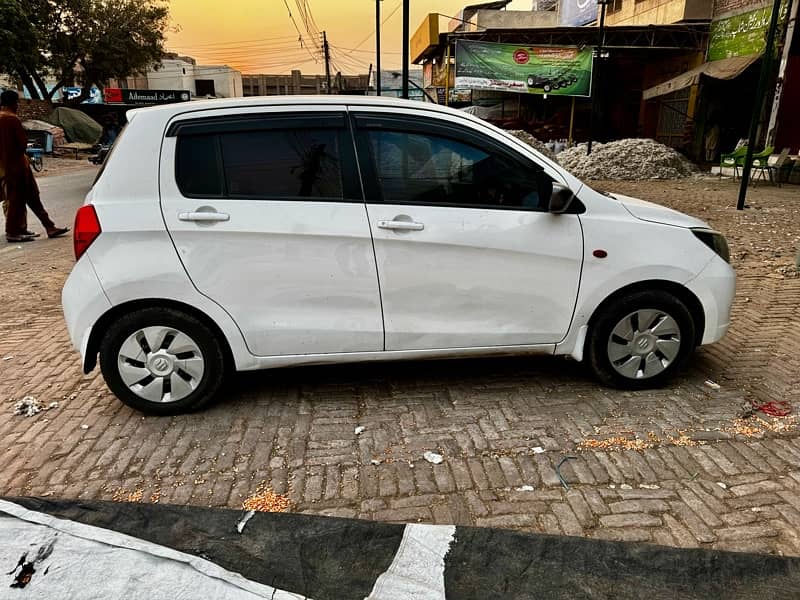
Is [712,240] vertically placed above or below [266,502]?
above

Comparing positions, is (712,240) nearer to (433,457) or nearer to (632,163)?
(433,457)

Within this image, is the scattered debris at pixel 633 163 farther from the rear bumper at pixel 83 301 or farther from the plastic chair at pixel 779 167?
the rear bumper at pixel 83 301

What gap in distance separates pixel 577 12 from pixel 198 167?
97.3 ft

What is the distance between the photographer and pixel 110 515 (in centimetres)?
279

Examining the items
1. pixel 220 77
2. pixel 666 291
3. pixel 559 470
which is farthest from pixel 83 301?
pixel 220 77

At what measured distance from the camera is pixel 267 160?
11.4 ft

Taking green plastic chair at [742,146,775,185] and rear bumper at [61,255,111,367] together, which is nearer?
rear bumper at [61,255,111,367]

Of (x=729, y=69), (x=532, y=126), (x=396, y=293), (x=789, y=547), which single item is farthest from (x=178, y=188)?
(x=532, y=126)

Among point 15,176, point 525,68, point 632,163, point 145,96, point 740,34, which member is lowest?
point 632,163

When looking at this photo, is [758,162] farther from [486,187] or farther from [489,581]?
[489,581]

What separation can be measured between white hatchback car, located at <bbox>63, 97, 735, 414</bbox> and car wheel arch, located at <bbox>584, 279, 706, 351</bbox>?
0.9 inches

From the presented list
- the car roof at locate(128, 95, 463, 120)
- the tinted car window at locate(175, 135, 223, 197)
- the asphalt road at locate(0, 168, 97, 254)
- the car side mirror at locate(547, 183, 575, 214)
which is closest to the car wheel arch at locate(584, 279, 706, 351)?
the car side mirror at locate(547, 183, 575, 214)

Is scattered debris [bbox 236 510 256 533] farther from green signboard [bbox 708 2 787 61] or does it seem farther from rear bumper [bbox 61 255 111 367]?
green signboard [bbox 708 2 787 61]

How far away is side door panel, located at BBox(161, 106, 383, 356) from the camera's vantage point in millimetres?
3408
